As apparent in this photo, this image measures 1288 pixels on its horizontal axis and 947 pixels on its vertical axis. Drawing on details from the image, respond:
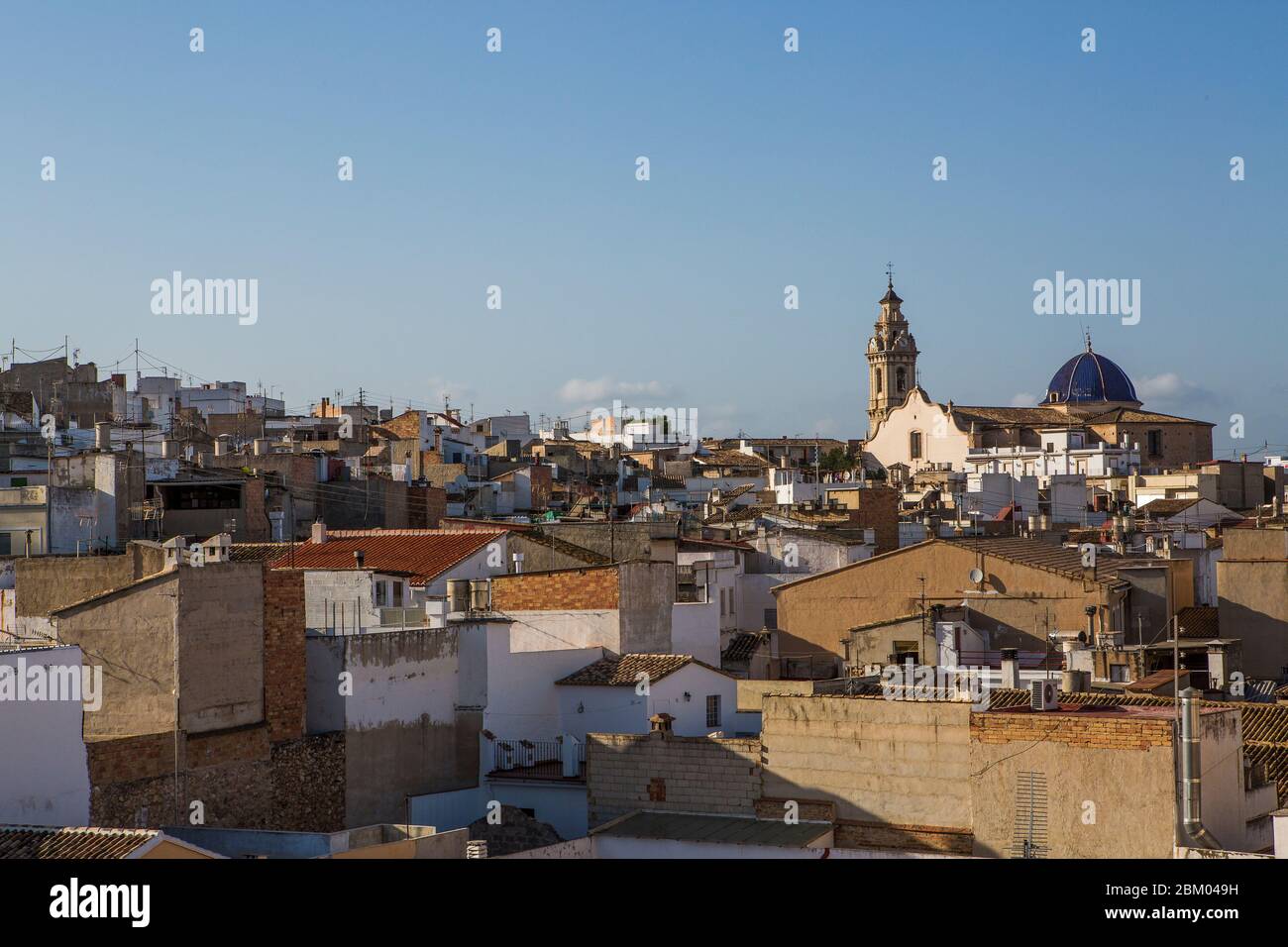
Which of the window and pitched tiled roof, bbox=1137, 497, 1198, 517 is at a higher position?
pitched tiled roof, bbox=1137, 497, 1198, 517

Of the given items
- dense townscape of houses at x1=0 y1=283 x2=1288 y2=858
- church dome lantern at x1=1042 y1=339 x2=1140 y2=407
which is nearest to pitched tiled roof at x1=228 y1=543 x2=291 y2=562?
dense townscape of houses at x1=0 y1=283 x2=1288 y2=858

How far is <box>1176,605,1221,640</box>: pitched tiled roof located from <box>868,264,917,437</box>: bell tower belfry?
6558 centimetres

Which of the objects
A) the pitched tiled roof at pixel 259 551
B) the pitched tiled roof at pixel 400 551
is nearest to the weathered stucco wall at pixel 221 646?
the pitched tiled roof at pixel 400 551

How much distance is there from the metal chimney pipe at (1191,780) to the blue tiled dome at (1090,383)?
7439 cm

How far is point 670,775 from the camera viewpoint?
54.0 feet

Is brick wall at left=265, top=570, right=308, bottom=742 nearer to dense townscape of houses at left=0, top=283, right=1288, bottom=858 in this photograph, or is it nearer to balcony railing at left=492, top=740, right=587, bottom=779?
dense townscape of houses at left=0, top=283, right=1288, bottom=858

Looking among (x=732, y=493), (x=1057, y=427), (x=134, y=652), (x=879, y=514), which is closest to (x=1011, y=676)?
(x=134, y=652)

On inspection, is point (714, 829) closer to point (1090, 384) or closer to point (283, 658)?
point (283, 658)

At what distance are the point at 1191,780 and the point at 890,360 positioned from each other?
81.4 meters

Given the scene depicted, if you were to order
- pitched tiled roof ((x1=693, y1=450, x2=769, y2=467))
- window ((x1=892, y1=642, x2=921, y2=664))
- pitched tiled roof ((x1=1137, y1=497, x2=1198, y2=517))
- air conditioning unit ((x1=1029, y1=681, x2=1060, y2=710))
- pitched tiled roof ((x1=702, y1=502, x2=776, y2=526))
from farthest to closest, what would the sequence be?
pitched tiled roof ((x1=693, y1=450, x2=769, y2=467)) → pitched tiled roof ((x1=1137, y1=497, x2=1198, y2=517)) → pitched tiled roof ((x1=702, y1=502, x2=776, y2=526)) → window ((x1=892, y1=642, x2=921, y2=664)) → air conditioning unit ((x1=1029, y1=681, x2=1060, y2=710))

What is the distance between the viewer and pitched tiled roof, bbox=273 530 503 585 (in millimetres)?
24578
